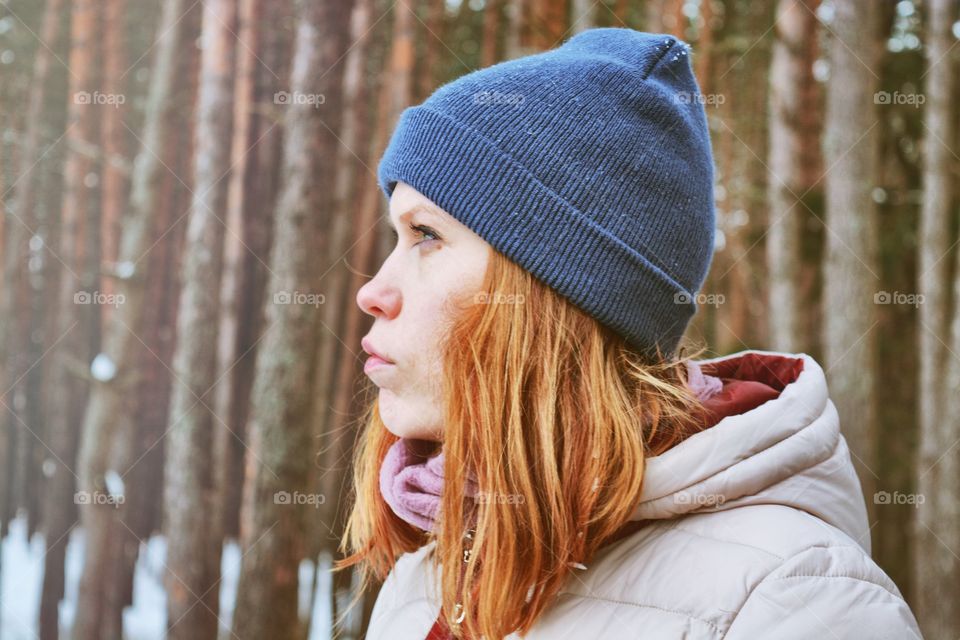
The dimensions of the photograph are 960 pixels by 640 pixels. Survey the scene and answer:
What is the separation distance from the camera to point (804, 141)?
3.56 metres

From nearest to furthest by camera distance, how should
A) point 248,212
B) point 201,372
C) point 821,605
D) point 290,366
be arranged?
point 821,605
point 290,366
point 201,372
point 248,212

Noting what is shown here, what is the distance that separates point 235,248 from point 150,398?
70cm

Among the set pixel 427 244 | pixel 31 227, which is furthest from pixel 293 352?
pixel 427 244

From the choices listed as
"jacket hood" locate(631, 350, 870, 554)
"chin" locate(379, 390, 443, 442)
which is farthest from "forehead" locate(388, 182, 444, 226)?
"jacket hood" locate(631, 350, 870, 554)

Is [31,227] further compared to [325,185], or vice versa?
[31,227]

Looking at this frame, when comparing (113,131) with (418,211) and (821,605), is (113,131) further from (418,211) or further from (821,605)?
(821,605)

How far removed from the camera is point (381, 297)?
3.05 feet

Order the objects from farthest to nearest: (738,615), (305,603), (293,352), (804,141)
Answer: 1. (804,141)
2. (305,603)
3. (293,352)
4. (738,615)

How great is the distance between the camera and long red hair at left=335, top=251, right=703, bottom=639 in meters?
0.83

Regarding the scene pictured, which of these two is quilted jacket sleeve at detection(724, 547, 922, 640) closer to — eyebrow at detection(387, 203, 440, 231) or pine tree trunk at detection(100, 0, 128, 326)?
eyebrow at detection(387, 203, 440, 231)

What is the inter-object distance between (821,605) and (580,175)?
0.54m

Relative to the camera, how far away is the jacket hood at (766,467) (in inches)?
31.4

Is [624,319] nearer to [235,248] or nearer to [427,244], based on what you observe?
[427,244]

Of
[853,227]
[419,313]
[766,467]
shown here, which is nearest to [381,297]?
[419,313]
